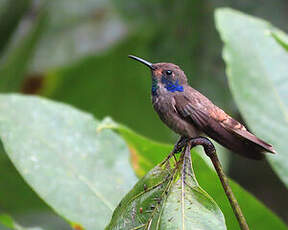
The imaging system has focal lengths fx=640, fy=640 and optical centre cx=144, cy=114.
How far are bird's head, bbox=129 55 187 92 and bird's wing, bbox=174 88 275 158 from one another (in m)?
0.14

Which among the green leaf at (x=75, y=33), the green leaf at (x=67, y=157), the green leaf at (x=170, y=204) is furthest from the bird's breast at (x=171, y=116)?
the green leaf at (x=75, y=33)

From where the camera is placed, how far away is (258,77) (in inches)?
116

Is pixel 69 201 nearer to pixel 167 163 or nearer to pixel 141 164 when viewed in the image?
pixel 141 164

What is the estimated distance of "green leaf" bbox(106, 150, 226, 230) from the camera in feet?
6.00

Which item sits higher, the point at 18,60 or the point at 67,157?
the point at 18,60

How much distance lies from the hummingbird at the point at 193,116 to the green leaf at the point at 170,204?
5.3 inches

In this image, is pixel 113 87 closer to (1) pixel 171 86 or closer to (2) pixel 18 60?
(2) pixel 18 60

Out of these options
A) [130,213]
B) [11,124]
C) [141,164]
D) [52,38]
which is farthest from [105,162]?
[52,38]

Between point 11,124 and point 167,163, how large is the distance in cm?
101

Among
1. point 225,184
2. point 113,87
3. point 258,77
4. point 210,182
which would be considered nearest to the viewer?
point 225,184

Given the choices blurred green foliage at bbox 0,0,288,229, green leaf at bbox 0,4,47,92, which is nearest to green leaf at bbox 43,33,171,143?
blurred green foliage at bbox 0,0,288,229

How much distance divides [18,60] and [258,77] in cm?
200

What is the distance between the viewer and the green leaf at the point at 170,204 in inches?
72.1

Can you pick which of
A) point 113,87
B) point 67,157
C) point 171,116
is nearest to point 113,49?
point 113,87
